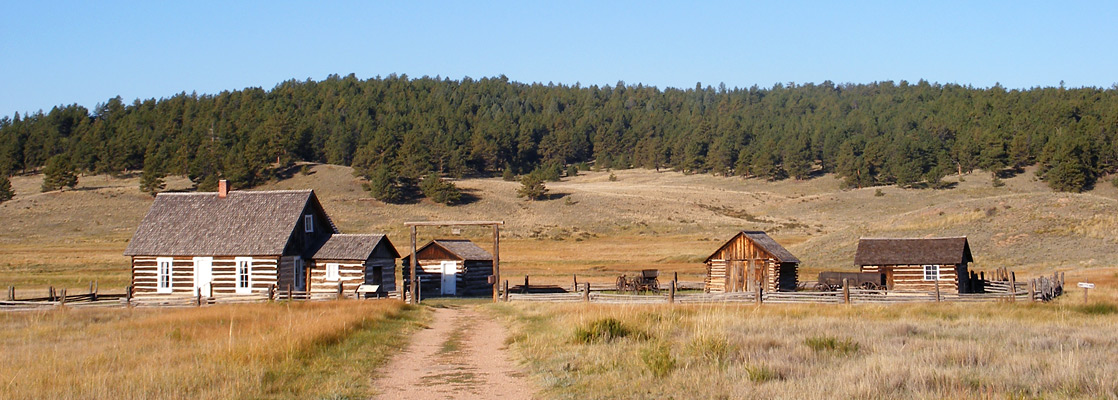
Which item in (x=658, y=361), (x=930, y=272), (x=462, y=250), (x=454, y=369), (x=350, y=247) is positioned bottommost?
(x=454, y=369)

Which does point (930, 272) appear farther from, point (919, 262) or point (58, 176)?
point (58, 176)

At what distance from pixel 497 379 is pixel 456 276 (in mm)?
31278

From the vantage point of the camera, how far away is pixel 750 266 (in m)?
44.5

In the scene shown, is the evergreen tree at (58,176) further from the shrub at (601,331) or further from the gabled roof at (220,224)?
the shrub at (601,331)

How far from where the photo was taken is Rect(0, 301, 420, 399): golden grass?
1256 cm

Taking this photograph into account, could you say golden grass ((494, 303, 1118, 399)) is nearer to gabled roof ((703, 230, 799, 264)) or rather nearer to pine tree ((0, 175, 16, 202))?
gabled roof ((703, 230, 799, 264))

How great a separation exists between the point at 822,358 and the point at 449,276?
32031 millimetres

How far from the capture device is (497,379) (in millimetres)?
14891

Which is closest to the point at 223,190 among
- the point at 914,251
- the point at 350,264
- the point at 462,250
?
the point at 350,264

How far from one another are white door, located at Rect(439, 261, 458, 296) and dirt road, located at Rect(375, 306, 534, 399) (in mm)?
20930

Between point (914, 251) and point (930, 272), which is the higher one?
point (914, 251)

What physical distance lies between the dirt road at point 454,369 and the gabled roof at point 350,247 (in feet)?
56.0

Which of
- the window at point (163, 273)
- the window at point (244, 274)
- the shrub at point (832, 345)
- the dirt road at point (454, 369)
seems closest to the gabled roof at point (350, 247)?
the window at point (244, 274)

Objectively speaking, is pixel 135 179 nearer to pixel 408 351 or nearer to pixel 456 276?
pixel 456 276
